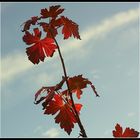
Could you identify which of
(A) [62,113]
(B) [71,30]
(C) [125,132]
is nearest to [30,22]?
(B) [71,30]

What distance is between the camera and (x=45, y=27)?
2672 millimetres

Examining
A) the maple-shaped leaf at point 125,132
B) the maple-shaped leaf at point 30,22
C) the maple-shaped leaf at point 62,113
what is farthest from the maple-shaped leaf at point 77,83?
the maple-shaped leaf at point 30,22

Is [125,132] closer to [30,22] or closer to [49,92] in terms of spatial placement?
[49,92]

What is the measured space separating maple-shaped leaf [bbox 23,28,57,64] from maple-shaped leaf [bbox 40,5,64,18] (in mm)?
215

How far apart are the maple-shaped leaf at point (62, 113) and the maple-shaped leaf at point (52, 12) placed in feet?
2.43

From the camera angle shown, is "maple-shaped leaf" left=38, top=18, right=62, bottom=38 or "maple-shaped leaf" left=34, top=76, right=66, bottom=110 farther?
"maple-shaped leaf" left=38, top=18, right=62, bottom=38

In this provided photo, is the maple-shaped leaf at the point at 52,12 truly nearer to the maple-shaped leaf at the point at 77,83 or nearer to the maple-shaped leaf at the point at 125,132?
the maple-shaped leaf at the point at 77,83

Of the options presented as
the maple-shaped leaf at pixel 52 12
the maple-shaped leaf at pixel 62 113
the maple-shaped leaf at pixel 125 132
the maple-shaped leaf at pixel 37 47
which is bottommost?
the maple-shaped leaf at pixel 125 132

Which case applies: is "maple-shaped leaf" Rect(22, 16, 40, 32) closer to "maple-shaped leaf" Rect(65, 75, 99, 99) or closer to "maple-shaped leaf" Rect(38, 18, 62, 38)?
"maple-shaped leaf" Rect(38, 18, 62, 38)

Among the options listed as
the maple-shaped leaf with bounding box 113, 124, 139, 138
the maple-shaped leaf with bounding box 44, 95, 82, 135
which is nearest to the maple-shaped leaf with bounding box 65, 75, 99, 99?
the maple-shaped leaf with bounding box 44, 95, 82, 135

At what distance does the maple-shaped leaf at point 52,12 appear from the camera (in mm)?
2723

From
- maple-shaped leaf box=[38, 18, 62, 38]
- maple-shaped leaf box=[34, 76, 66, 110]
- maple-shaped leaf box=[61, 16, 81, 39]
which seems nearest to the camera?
maple-shaped leaf box=[34, 76, 66, 110]

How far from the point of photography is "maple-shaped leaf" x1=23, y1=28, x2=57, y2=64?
8.88 ft

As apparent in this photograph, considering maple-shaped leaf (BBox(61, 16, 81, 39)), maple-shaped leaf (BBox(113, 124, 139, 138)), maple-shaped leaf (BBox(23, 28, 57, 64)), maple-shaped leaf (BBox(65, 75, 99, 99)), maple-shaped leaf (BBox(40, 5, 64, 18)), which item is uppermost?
maple-shaped leaf (BBox(40, 5, 64, 18))
